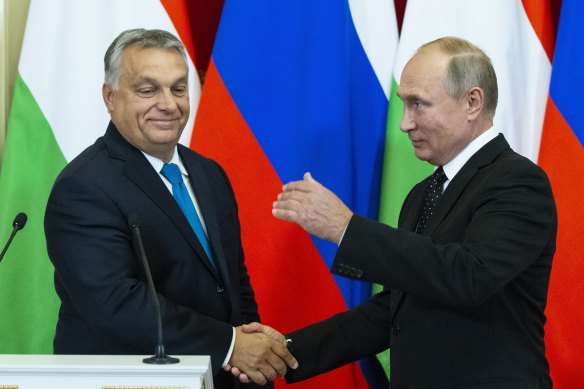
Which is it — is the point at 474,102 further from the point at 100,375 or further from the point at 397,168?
the point at 100,375

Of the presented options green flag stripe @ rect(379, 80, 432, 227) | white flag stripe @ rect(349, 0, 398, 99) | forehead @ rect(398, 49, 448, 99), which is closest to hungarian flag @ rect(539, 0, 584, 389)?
green flag stripe @ rect(379, 80, 432, 227)

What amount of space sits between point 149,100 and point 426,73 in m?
0.80

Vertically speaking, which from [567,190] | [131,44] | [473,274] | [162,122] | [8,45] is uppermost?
[8,45]

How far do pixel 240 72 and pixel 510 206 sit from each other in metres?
1.37

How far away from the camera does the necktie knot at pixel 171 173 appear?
2635 millimetres

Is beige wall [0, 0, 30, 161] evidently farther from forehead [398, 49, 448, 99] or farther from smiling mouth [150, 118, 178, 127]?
forehead [398, 49, 448, 99]

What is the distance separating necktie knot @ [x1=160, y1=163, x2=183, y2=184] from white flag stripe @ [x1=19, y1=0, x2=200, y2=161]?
622 millimetres

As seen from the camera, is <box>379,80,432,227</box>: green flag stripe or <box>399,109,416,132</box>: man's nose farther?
<box>379,80,432,227</box>: green flag stripe

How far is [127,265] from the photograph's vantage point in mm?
2393

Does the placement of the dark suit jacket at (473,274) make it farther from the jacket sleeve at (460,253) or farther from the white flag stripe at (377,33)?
→ the white flag stripe at (377,33)

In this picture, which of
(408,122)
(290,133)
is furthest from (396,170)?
(408,122)

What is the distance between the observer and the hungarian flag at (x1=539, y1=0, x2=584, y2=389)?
303cm

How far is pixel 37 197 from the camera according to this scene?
10.5 ft

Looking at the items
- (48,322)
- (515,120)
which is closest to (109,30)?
(48,322)
